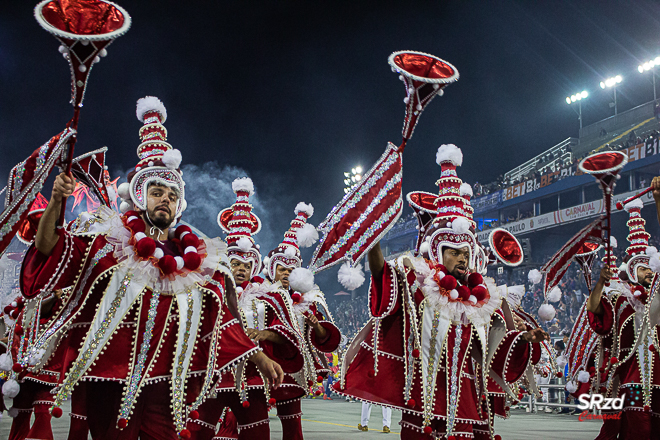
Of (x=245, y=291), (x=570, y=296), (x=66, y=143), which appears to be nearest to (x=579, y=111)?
(x=570, y=296)

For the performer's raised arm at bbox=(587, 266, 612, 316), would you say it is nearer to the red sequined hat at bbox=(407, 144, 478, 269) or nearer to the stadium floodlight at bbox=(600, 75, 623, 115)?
the red sequined hat at bbox=(407, 144, 478, 269)

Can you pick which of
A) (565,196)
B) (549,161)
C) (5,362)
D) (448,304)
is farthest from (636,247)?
(549,161)

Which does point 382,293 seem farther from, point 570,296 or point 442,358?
point 570,296

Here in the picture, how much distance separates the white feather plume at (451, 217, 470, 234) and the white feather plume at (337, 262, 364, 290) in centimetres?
112

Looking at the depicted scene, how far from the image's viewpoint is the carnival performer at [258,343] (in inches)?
199

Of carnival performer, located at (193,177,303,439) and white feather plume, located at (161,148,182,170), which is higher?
white feather plume, located at (161,148,182,170)

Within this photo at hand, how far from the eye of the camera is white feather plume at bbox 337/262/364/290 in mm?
4340

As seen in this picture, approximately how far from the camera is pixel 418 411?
14.6 feet

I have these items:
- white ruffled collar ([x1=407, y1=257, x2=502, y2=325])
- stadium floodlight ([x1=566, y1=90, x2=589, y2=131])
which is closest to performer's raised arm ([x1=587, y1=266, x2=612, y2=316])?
white ruffled collar ([x1=407, y1=257, x2=502, y2=325])

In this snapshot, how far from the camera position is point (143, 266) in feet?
11.7

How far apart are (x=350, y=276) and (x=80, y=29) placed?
2.35m

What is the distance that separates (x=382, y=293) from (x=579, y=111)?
109 feet

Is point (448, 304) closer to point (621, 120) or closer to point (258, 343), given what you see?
point (258, 343)

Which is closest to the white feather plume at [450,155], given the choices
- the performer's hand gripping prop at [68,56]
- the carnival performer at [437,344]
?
the carnival performer at [437,344]
